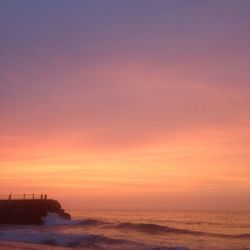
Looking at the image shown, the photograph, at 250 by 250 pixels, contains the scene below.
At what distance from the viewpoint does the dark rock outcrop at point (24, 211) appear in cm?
5894

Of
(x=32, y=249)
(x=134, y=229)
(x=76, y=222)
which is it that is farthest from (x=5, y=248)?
(x=76, y=222)

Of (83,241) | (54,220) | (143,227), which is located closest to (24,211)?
(54,220)

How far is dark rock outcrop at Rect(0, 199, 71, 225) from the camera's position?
58.9m

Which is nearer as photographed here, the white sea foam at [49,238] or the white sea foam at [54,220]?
the white sea foam at [49,238]

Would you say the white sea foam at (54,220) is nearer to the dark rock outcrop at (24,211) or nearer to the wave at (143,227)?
the wave at (143,227)

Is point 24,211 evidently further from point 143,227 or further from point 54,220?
point 143,227

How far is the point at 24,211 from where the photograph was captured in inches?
2357

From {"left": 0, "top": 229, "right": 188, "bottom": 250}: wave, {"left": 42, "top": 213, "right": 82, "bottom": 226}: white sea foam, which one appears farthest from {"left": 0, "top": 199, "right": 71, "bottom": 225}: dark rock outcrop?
{"left": 0, "top": 229, "right": 188, "bottom": 250}: wave

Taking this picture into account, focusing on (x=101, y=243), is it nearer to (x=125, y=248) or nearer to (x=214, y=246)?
(x=125, y=248)

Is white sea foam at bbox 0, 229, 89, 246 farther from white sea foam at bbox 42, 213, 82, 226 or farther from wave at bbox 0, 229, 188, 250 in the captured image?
white sea foam at bbox 42, 213, 82, 226

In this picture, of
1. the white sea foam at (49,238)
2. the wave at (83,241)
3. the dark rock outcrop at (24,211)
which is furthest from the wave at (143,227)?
the white sea foam at (49,238)

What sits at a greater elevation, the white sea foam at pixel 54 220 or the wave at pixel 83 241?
the white sea foam at pixel 54 220

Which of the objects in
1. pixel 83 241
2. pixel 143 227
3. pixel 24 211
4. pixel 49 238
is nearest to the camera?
pixel 83 241

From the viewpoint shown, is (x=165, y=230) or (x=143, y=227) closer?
(x=165, y=230)
